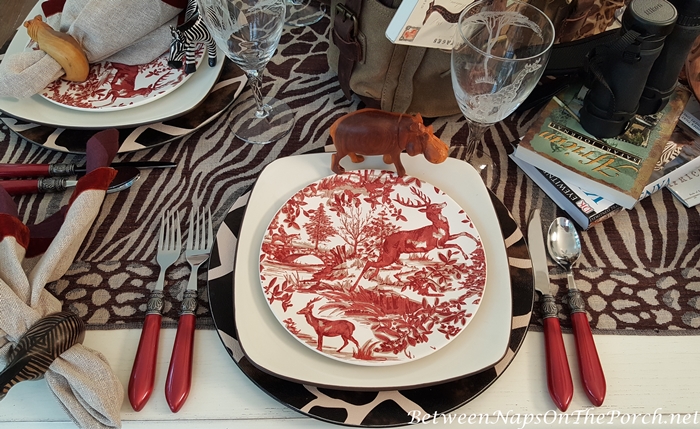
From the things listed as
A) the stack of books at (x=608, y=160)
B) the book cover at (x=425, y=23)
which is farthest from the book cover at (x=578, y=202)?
the book cover at (x=425, y=23)

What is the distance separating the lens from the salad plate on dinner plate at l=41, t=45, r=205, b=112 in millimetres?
675

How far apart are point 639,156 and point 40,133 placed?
743 millimetres

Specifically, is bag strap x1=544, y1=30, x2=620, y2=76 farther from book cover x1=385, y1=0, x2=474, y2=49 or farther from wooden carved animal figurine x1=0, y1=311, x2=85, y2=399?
wooden carved animal figurine x1=0, y1=311, x2=85, y2=399

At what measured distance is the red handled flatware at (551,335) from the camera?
1.55ft

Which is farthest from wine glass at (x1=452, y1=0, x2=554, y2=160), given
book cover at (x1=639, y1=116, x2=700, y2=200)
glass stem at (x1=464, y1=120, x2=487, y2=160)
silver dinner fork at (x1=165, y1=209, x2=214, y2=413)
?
silver dinner fork at (x1=165, y1=209, x2=214, y2=413)

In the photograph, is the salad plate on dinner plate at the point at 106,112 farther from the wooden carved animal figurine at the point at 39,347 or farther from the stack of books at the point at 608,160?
the stack of books at the point at 608,160

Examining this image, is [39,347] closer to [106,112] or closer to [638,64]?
[106,112]

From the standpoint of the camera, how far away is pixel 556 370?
1.58ft

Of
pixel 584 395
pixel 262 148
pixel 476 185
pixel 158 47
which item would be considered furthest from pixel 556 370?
pixel 158 47

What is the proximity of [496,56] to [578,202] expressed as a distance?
195 mm

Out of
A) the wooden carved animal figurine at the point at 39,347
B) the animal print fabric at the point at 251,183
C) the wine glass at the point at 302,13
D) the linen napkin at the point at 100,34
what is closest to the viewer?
the wooden carved animal figurine at the point at 39,347

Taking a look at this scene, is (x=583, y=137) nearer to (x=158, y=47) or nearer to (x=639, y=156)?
(x=639, y=156)

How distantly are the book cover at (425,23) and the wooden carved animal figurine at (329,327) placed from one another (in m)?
0.31

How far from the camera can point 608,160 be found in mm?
634
